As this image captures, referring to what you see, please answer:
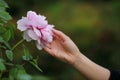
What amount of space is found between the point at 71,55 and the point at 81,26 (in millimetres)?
3401

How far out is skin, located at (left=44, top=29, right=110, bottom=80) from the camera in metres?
2.28

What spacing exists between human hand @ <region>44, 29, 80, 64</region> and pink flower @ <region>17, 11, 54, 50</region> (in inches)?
5.0

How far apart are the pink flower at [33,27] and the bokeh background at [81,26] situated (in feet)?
11.7

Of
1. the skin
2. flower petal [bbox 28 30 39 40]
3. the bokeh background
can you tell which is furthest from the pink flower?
the bokeh background

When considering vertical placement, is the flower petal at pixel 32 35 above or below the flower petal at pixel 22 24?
below

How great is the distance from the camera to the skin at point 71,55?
89.8 inches

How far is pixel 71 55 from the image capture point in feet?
7.97

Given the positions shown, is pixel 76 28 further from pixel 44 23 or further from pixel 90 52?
pixel 44 23

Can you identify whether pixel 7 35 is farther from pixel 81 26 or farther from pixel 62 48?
pixel 81 26

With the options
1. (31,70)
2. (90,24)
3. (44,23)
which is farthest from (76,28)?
(44,23)

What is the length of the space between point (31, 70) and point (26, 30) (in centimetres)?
337

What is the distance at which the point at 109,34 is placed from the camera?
19.7ft

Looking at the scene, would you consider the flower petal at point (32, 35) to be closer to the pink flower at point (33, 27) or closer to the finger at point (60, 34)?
the pink flower at point (33, 27)

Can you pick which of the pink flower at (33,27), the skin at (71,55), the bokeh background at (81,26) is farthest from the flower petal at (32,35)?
the bokeh background at (81,26)
